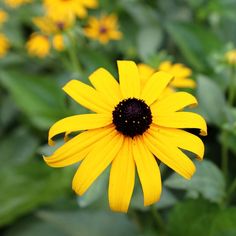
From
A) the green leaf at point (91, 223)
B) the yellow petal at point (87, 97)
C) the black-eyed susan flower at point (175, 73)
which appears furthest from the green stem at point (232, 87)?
the yellow petal at point (87, 97)

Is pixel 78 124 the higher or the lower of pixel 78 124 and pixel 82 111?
the higher

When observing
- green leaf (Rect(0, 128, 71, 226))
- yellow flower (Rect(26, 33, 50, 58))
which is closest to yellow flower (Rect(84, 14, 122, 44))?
yellow flower (Rect(26, 33, 50, 58))

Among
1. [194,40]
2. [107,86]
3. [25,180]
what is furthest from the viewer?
[194,40]

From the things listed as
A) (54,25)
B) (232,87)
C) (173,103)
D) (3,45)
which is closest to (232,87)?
(232,87)

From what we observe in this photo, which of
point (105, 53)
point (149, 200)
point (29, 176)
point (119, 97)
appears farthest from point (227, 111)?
point (105, 53)

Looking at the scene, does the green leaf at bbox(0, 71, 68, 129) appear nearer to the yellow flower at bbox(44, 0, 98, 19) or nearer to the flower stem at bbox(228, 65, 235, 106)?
the yellow flower at bbox(44, 0, 98, 19)

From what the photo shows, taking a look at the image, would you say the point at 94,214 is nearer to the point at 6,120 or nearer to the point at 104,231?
the point at 104,231

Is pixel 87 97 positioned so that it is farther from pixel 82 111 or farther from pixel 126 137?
pixel 82 111
